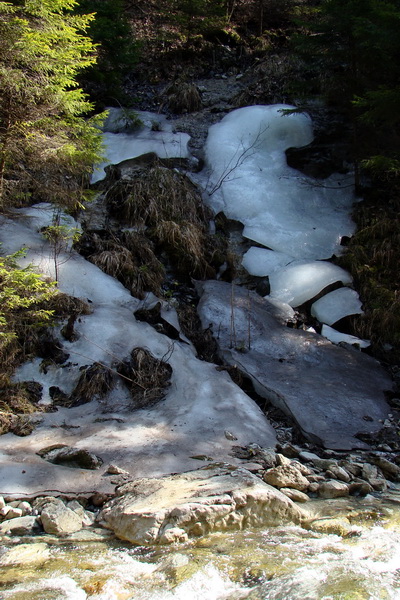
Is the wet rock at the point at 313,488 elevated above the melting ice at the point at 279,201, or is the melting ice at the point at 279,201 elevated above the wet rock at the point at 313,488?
the melting ice at the point at 279,201

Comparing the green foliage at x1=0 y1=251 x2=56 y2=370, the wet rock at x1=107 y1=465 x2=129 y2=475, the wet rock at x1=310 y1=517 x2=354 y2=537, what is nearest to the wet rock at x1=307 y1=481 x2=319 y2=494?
the wet rock at x1=310 y1=517 x2=354 y2=537

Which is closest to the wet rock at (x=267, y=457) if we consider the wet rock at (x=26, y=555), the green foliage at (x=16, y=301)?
the wet rock at (x=26, y=555)

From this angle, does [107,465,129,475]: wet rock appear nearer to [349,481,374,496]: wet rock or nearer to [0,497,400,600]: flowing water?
[0,497,400,600]: flowing water

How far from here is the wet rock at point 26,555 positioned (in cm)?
314

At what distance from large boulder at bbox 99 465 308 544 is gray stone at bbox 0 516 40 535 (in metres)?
0.48

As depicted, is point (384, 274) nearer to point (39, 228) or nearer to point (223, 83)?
point (39, 228)

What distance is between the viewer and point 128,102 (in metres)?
12.0

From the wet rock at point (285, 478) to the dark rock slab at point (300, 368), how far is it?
1079 millimetres

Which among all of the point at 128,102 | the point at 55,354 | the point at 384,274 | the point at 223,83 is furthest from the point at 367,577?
the point at 223,83

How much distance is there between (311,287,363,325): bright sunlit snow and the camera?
815 cm

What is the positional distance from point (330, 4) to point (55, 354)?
8.43 m

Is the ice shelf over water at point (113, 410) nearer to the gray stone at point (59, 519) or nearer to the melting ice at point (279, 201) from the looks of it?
the gray stone at point (59, 519)

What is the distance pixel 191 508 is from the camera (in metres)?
3.56

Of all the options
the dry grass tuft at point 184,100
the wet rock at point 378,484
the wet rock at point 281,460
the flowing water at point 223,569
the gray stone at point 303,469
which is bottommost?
the gray stone at point 303,469
